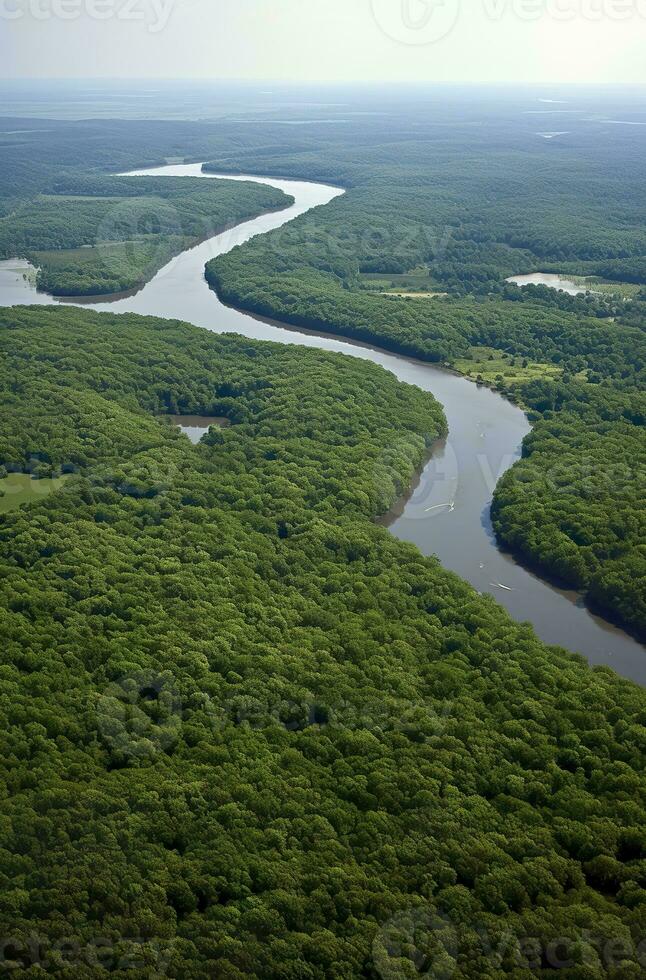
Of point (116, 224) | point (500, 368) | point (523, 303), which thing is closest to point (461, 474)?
point (500, 368)

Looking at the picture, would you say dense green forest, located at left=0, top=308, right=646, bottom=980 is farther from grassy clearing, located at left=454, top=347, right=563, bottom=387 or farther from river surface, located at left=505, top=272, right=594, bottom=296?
river surface, located at left=505, top=272, right=594, bottom=296

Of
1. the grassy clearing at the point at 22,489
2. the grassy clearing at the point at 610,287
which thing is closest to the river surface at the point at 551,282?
the grassy clearing at the point at 610,287

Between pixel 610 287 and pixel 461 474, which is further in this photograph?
pixel 610 287

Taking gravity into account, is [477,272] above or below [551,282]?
above

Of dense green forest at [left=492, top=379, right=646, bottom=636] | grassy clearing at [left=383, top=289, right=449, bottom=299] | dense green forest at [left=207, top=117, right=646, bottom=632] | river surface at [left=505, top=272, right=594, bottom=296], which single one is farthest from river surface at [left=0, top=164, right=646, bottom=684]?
river surface at [left=505, top=272, right=594, bottom=296]

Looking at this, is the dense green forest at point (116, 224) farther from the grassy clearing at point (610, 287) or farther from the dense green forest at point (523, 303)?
the grassy clearing at point (610, 287)

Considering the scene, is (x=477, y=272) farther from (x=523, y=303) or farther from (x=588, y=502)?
(x=588, y=502)

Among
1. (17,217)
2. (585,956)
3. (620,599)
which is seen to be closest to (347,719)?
(585,956)
